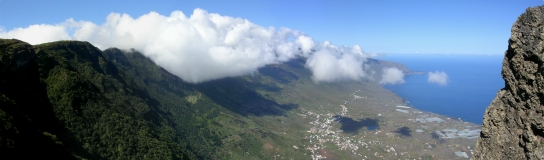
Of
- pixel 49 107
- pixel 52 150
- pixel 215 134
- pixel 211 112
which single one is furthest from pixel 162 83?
pixel 52 150

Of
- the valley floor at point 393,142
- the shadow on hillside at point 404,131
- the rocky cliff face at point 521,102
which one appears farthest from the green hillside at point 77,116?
the shadow on hillside at point 404,131

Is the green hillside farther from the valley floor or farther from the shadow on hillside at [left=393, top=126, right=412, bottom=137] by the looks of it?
the shadow on hillside at [left=393, top=126, right=412, bottom=137]

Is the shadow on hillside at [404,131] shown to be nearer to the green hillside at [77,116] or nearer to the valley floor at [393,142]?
the valley floor at [393,142]

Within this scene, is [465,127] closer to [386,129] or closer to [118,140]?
[386,129]

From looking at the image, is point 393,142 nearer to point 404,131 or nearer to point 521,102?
point 404,131

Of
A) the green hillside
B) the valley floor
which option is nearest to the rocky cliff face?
the green hillside

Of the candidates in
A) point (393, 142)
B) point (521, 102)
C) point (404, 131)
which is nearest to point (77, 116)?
point (521, 102)
